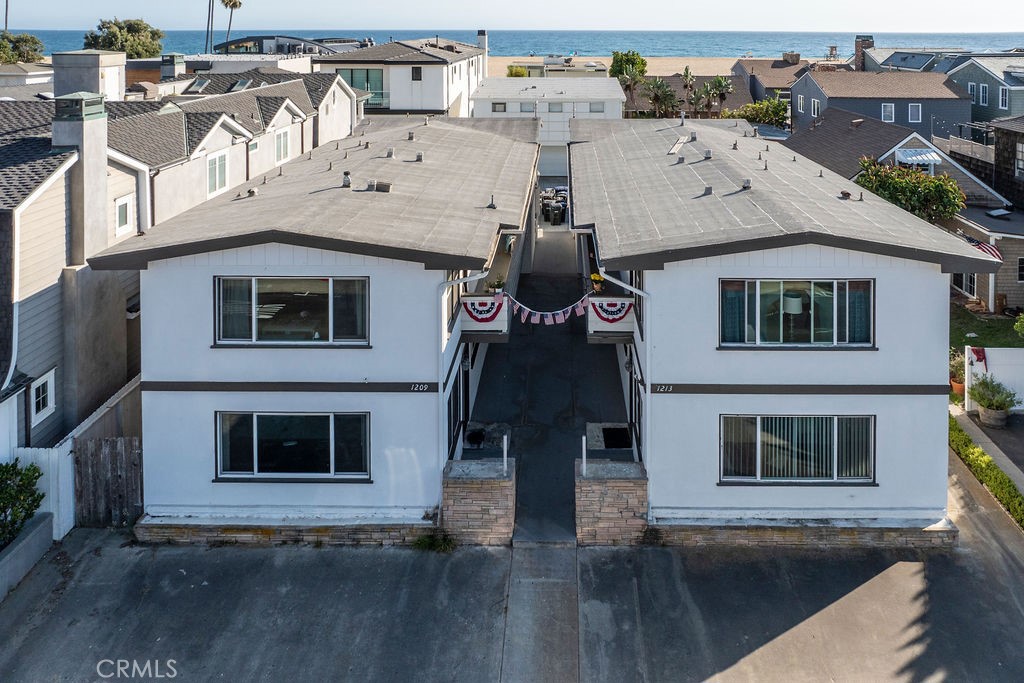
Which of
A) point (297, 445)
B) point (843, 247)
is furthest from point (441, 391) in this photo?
point (843, 247)

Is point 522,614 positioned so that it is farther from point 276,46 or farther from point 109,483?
point 276,46

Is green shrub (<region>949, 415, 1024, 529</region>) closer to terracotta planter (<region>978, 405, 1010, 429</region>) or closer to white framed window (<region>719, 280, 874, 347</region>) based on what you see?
terracotta planter (<region>978, 405, 1010, 429</region>)

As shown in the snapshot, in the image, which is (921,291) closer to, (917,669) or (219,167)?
(917,669)

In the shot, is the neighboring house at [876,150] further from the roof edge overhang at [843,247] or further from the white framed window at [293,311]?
the white framed window at [293,311]

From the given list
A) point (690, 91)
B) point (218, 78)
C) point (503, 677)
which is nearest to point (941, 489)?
point (503, 677)

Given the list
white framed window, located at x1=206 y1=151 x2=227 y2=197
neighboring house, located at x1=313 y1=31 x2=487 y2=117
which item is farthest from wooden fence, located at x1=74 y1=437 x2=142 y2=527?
neighboring house, located at x1=313 y1=31 x2=487 y2=117

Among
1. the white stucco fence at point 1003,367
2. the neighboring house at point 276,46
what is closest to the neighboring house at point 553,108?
the neighboring house at point 276,46

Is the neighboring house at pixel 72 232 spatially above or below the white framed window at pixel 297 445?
above
